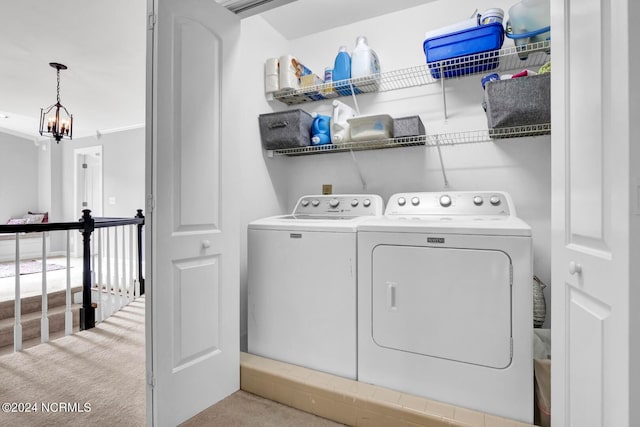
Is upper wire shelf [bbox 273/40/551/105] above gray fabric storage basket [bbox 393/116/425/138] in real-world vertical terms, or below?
above

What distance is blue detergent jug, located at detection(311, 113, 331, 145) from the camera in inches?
91.7

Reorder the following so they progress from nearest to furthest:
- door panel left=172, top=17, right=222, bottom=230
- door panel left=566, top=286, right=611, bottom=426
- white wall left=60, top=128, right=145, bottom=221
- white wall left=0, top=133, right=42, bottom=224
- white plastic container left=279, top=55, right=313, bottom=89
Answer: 1. door panel left=566, top=286, right=611, bottom=426
2. door panel left=172, top=17, right=222, bottom=230
3. white plastic container left=279, top=55, right=313, bottom=89
4. white wall left=60, top=128, right=145, bottom=221
5. white wall left=0, top=133, right=42, bottom=224

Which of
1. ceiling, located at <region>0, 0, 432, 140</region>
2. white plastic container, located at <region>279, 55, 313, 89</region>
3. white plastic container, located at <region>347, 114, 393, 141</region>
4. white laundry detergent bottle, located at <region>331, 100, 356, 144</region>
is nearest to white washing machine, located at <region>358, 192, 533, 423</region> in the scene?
white plastic container, located at <region>347, 114, 393, 141</region>

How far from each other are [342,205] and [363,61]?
3.22ft

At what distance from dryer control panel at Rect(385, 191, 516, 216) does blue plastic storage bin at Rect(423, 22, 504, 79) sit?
2.50 feet

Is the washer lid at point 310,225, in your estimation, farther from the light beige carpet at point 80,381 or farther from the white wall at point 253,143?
the light beige carpet at point 80,381

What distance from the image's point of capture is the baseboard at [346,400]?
1.42 metres

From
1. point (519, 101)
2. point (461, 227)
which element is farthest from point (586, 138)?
point (519, 101)

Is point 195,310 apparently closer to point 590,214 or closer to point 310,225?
point 310,225

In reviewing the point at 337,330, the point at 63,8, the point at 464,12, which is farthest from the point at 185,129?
the point at 63,8

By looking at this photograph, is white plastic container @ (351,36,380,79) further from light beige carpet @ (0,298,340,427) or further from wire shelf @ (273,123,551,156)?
light beige carpet @ (0,298,340,427)

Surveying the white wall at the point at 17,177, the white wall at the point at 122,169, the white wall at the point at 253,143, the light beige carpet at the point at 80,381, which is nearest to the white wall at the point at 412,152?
the white wall at the point at 253,143

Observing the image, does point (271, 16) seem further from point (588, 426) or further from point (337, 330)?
point (588, 426)

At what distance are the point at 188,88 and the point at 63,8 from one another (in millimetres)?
2189
